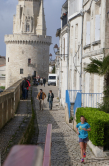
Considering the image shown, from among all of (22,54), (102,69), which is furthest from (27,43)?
(102,69)

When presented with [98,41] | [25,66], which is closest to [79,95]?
[98,41]

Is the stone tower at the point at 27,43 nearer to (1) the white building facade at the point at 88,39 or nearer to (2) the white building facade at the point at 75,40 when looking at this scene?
(1) the white building facade at the point at 88,39

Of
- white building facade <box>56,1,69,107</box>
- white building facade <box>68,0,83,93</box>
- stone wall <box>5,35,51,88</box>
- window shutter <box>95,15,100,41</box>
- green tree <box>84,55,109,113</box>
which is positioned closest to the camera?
green tree <box>84,55,109,113</box>

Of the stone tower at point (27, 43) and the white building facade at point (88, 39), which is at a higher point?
the stone tower at point (27, 43)

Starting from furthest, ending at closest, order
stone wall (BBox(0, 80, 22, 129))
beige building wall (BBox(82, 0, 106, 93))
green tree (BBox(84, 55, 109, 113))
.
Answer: stone wall (BBox(0, 80, 22, 129))
beige building wall (BBox(82, 0, 106, 93))
green tree (BBox(84, 55, 109, 113))

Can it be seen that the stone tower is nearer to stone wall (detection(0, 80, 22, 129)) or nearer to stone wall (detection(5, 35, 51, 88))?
stone wall (detection(5, 35, 51, 88))

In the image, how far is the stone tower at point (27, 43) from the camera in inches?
2477

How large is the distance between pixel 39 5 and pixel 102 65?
5914 centimetres

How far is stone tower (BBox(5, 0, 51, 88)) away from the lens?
206 ft

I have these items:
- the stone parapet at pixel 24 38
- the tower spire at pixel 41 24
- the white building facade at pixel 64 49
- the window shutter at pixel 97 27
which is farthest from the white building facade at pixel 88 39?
the tower spire at pixel 41 24

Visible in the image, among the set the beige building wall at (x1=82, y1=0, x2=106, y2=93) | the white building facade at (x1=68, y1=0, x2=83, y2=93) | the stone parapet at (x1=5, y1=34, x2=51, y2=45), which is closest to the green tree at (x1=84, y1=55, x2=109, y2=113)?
the beige building wall at (x1=82, y1=0, x2=106, y2=93)

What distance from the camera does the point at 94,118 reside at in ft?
21.7

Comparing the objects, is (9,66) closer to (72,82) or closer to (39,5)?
(39,5)

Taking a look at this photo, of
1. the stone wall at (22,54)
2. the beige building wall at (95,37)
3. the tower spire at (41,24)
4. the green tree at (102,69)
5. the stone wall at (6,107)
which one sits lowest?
the stone wall at (6,107)
